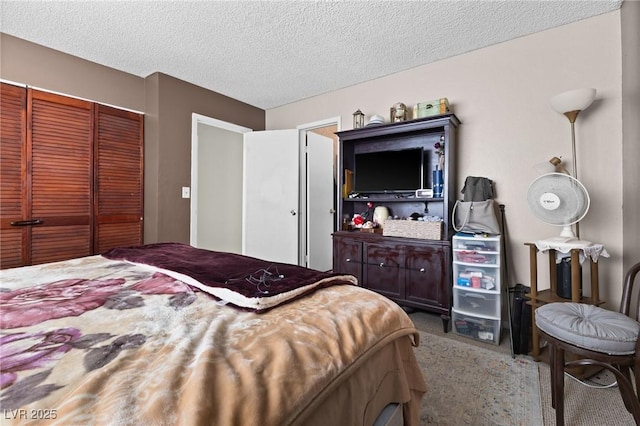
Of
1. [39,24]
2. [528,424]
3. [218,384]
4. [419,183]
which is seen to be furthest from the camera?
[419,183]

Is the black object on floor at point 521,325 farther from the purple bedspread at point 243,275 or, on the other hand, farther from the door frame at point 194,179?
the door frame at point 194,179

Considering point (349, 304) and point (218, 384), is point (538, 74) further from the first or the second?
point (218, 384)

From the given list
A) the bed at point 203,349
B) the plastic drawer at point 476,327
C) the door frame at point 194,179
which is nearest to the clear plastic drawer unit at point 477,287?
the plastic drawer at point 476,327

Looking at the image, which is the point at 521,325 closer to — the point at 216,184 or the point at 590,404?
the point at 590,404

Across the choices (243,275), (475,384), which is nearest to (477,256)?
(475,384)

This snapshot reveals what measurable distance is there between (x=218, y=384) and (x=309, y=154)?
346cm

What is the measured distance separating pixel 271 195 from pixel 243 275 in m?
2.73

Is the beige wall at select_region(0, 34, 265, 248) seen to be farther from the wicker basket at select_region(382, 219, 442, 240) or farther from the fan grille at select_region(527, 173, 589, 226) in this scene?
the fan grille at select_region(527, 173, 589, 226)

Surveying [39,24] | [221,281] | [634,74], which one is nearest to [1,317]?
[221,281]

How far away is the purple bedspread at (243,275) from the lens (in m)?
0.97

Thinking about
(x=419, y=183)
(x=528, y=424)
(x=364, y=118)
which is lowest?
(x=528, y=424)

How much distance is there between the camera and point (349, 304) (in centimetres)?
98

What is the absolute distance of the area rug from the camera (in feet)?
4.89

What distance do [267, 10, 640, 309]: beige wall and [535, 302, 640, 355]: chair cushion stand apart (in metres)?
0.78
